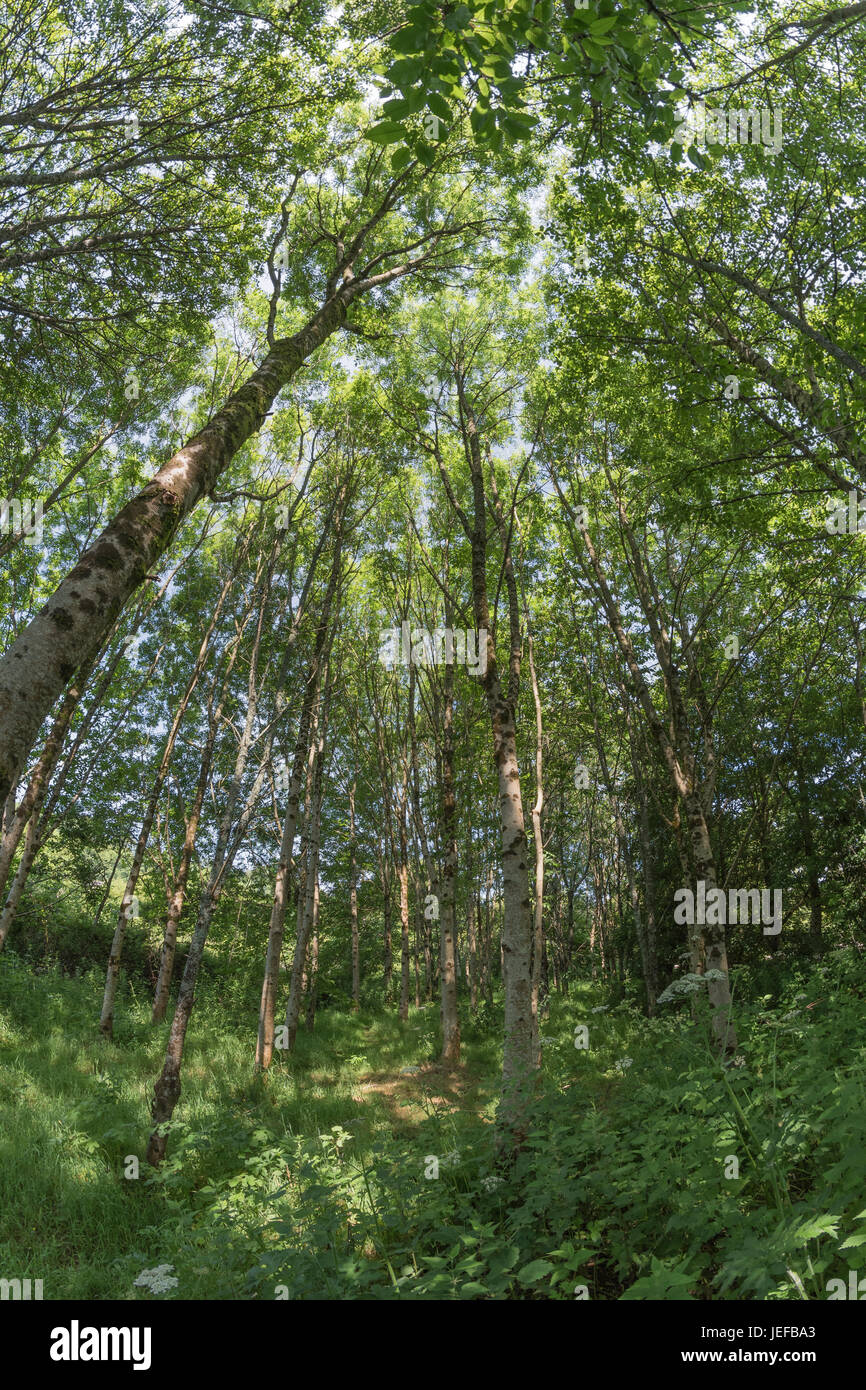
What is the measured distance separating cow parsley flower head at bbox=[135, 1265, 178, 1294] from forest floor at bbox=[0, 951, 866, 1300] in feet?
0.36

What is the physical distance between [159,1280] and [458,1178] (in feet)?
7.39

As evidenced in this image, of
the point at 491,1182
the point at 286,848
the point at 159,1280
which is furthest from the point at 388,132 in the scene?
the point at 286,848

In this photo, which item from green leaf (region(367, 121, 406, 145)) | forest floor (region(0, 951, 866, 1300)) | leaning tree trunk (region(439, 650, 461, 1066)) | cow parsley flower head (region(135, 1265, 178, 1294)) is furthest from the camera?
leaning tree trunk (region(439, 650, 461, 1066))

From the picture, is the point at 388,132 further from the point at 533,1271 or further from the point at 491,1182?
the point at 491,1182

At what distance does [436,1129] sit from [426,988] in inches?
668

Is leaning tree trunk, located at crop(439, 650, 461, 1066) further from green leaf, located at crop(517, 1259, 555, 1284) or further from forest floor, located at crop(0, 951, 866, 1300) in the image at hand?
green leaf, located at crop(517, 1259, 555, 1284)

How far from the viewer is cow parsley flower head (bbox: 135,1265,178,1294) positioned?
3793 millimetres

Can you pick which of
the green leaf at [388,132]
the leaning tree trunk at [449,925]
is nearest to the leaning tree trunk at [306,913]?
the leaning tree trunk at [449,925]

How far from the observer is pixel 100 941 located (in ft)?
65.0

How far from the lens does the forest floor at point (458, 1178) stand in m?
2.68

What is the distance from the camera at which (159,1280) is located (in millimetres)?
Answer: 3885

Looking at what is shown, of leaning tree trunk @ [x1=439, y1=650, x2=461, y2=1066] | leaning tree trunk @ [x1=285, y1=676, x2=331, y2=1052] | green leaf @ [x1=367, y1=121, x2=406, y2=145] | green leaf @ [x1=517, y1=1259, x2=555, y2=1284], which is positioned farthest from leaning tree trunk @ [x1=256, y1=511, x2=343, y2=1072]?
green leaf @ [x1=367, y1=121, x2=406, y2=145]

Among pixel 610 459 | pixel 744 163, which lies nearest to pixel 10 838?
pixel 610 459
